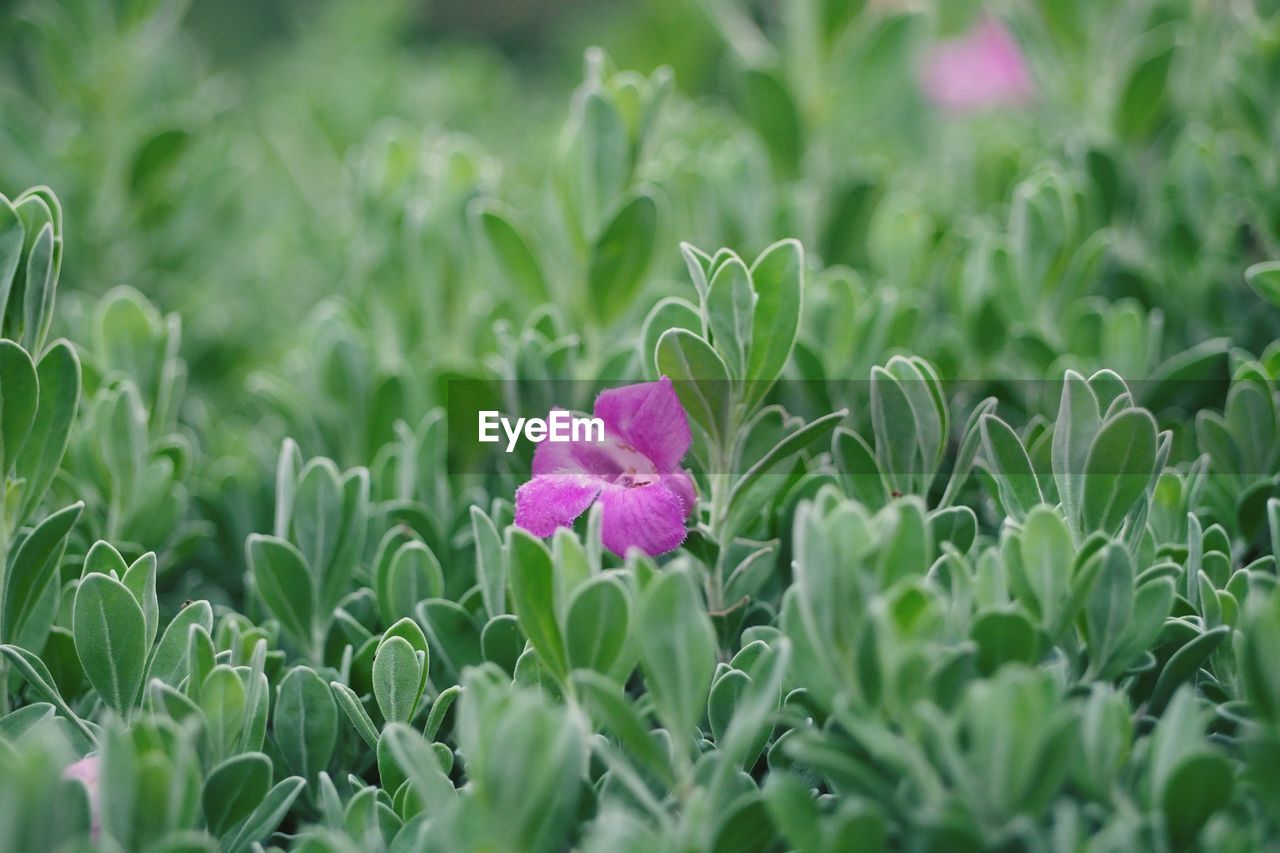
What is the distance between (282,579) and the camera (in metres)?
1.14

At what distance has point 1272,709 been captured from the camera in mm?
749

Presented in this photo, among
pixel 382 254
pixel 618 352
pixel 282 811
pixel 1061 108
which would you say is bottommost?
pixel 282 811

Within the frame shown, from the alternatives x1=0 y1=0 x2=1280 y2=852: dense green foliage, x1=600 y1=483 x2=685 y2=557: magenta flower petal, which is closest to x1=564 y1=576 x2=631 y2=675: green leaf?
x1=0 y1=0 x2=1280 y2=852: dense green foliage

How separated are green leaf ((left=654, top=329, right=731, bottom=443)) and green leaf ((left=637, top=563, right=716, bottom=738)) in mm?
232

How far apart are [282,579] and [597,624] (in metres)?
0.41

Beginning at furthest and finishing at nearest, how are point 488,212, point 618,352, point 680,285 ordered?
point 680,285 < point 488,212 < point 618,352

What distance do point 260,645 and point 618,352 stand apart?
529 mm

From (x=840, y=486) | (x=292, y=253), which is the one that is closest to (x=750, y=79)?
(x=840, y=486)

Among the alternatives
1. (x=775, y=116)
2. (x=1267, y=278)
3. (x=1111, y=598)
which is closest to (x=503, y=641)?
(x=1111, y=598)

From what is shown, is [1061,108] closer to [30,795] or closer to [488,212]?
[488,212]

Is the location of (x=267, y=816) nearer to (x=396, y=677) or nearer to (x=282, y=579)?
(x=396, y=677)

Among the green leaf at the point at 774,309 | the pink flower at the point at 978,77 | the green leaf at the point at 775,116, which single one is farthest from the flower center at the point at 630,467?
the pink flower at the point at 978,77

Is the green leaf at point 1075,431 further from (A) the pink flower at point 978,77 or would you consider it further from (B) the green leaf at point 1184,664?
(A) the pink flower at point 978,77

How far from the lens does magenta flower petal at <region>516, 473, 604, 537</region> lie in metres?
1.04
